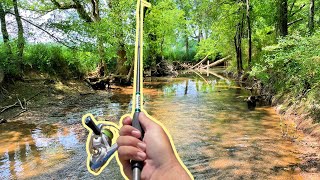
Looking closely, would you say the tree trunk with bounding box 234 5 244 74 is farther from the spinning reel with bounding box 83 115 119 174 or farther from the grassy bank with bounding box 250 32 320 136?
the spinning reel with bounding box 83 115 119 174

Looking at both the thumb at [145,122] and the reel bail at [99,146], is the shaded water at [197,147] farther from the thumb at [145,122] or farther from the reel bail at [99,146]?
the thumb at [145,122]

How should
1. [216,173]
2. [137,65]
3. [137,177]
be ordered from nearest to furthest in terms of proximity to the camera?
1. [137,177]
2. [137,65]
3. [216,173]

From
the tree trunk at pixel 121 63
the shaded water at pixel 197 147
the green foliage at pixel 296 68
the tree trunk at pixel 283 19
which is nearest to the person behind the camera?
the shaded water at pixel 197 147

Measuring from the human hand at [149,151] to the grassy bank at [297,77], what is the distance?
Result: 21.4 feet

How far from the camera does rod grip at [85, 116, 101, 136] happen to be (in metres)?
1.20

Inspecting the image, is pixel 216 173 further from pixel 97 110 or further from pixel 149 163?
pixel 97 110

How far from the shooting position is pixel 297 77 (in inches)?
391

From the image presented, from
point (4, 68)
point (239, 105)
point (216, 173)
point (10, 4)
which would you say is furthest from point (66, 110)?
point (216, 173)

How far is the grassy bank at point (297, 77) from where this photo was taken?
7.75 metres

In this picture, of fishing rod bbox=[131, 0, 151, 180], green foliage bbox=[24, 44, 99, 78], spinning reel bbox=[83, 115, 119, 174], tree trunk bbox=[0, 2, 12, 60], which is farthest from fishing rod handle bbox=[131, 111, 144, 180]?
green foliage bbox=[24, 44, 99, 78]

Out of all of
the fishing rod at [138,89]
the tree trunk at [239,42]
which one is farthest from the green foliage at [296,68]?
the tree trunk at [239,42]

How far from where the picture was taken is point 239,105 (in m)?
12.1

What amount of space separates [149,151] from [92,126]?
0.81 ft

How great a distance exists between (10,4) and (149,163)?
35.1 ft
